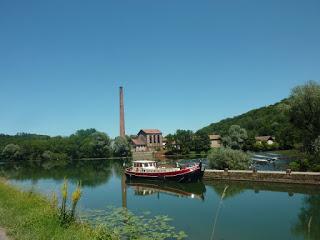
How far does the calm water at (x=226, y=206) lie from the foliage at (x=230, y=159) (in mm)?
4265

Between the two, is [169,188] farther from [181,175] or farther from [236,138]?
[236,138]

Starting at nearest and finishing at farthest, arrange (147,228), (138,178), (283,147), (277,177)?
(147,228) < (277,177) < (138,178) < (283,147)

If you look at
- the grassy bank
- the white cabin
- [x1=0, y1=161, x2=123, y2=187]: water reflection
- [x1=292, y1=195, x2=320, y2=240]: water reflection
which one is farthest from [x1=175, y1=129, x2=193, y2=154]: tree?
the grassy bank

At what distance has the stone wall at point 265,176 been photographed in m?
32.7

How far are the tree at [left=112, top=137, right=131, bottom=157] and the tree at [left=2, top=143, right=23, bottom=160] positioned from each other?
34.6 metres

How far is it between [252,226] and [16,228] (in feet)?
40.0

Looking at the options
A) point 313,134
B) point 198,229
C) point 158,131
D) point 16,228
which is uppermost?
point 158,131

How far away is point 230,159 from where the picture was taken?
42188 mm

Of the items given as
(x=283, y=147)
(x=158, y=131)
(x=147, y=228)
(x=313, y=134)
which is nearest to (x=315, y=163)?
(x=313, y=134)

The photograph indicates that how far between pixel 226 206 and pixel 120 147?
77077 mm

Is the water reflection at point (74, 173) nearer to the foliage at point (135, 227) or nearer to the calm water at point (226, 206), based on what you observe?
the calm water at point (226, 206)

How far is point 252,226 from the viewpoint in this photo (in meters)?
19.1

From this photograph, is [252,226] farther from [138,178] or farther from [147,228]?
[138,178]

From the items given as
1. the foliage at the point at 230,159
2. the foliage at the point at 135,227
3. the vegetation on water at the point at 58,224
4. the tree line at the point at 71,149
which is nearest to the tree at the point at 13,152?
the tree line at the point at 71,149
